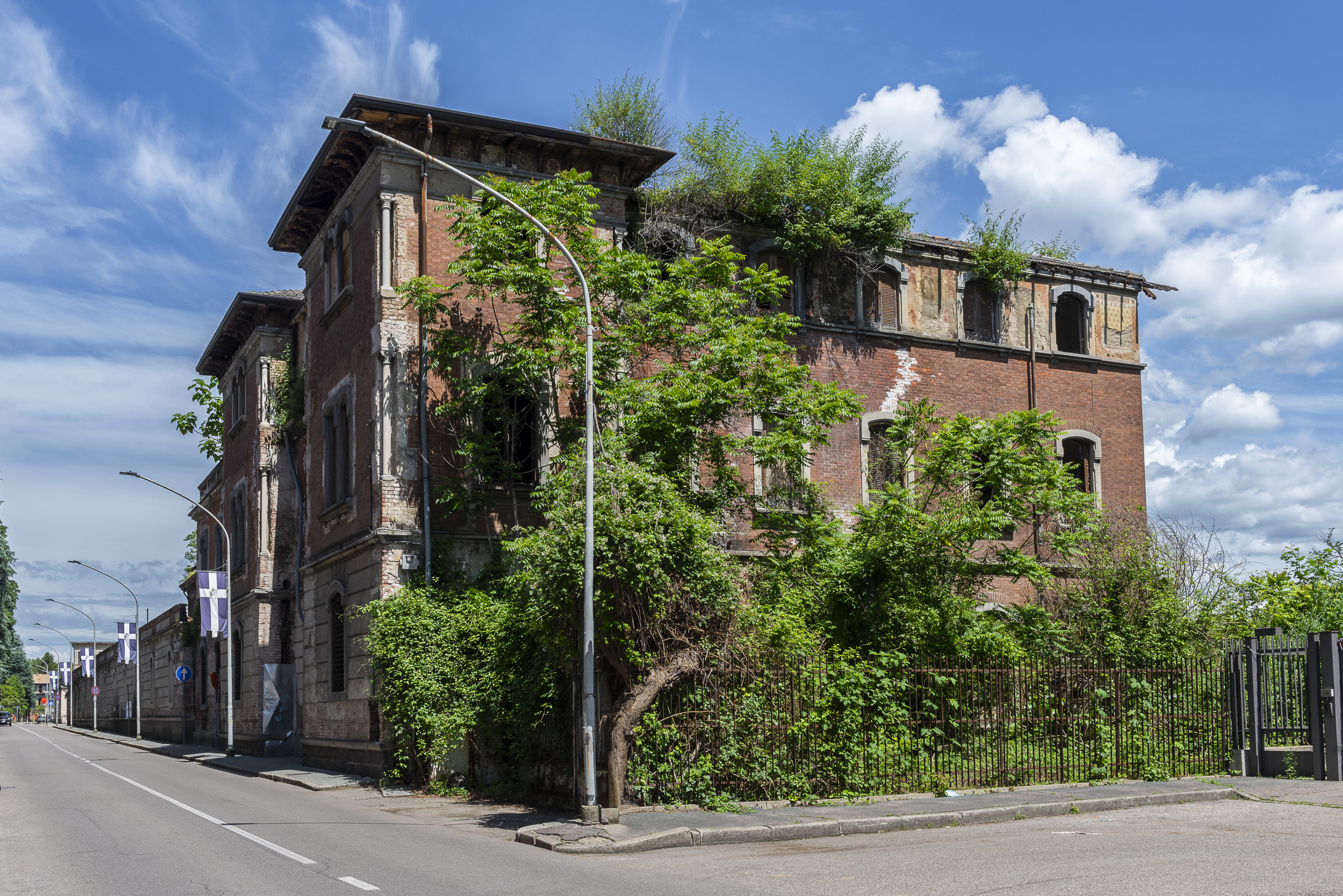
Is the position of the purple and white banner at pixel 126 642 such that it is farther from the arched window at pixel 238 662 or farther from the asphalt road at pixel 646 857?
the asphalt road at pixel 646 857

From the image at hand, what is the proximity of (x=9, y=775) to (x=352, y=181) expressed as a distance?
16.2m

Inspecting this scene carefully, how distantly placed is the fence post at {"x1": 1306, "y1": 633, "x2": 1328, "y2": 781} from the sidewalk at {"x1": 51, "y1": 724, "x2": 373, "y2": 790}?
1543 cm

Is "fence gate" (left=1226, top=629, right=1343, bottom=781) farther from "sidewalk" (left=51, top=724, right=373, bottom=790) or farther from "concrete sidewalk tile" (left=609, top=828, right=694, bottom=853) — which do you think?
"sidewalk" (left=51, top=724, right=373, bottom=790)

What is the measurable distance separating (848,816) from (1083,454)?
1780cm

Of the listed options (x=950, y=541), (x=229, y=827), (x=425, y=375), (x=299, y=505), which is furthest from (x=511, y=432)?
(x=229, y=827)

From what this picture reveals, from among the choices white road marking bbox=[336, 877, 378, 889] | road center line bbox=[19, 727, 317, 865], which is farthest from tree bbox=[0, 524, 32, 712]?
white road marking bbox=[336, 877, 378, 889]

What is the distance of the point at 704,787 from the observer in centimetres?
1401

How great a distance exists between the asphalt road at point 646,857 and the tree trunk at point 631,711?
1.47 metres

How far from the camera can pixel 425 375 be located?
67.9ft

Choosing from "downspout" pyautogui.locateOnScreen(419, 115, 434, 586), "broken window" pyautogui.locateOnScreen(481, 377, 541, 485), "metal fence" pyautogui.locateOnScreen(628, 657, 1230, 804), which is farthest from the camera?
"broken window" pyautogui.locateOnScreen(481, 377, 541, 485)

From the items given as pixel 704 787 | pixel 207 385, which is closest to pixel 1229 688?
pixel 704 787

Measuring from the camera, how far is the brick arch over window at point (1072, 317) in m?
28.3

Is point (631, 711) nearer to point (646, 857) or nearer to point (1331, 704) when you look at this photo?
point (646, 857)

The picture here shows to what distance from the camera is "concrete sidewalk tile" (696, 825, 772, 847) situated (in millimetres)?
12031
